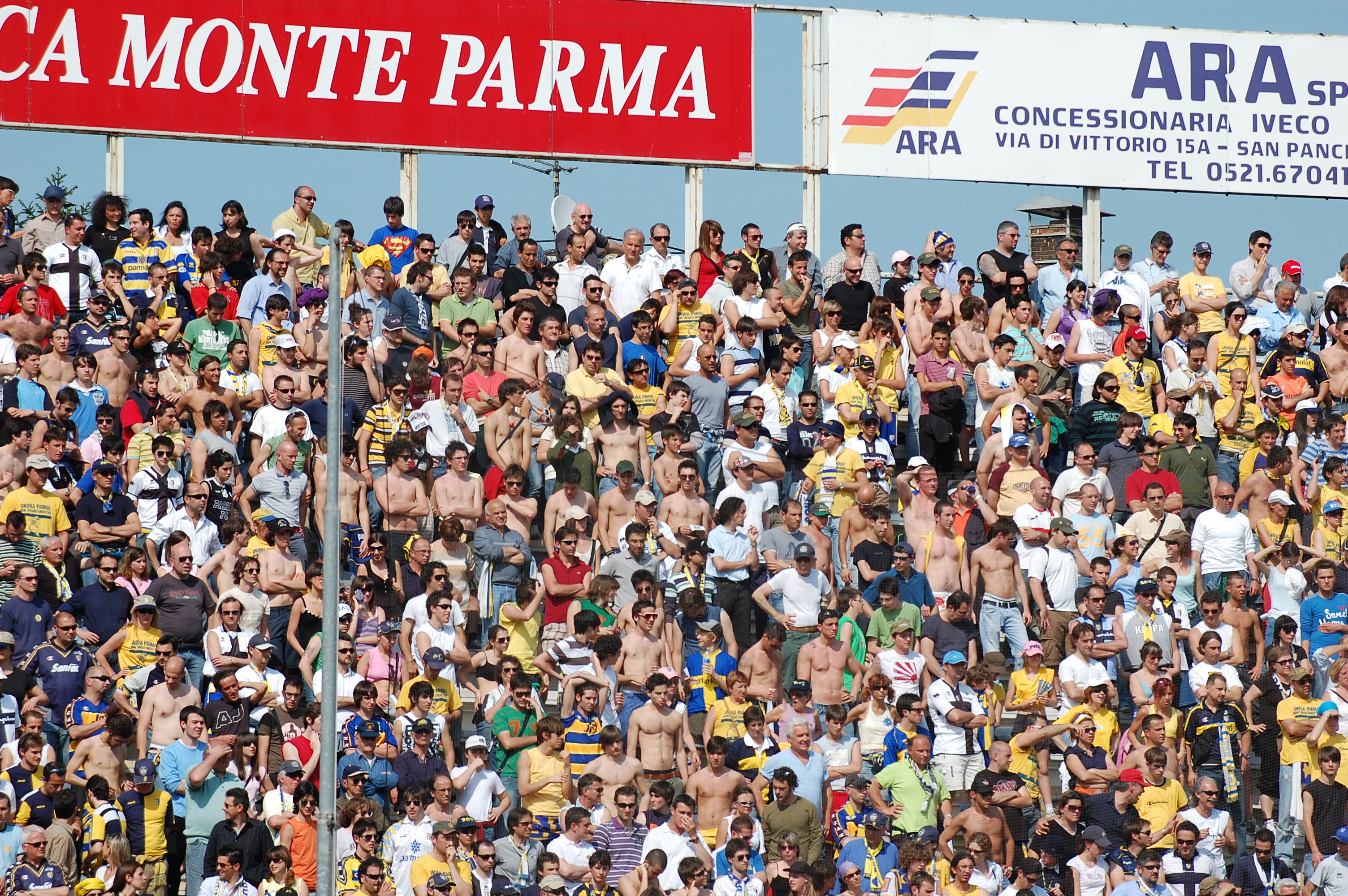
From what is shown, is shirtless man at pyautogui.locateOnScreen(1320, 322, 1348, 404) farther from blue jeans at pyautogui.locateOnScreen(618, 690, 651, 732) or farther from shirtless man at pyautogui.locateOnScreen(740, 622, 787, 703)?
blue jeans at pyautogui.locateOnScreen(618, 690, 651, 732)

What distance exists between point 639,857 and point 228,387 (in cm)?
552

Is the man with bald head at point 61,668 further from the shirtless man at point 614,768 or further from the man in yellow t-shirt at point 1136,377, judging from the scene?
the man in yellow t-shirt at point 1136,377

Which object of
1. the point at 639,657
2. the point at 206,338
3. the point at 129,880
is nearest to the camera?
the point at 129,880

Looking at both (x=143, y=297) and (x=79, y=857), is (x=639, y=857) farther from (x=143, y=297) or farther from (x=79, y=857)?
(x=143, y=297)

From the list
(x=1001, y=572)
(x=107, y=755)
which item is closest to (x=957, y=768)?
(x=1001, y=572)

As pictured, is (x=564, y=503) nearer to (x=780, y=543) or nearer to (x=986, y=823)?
(x=780, y=543)

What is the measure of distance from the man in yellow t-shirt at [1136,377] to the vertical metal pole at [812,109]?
16.5ft

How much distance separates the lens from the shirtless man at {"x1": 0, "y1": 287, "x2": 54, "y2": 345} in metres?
16.6

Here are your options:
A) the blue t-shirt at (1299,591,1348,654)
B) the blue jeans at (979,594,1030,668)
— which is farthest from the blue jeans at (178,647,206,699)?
the blue t-shirt at (1299,591,1348,654)

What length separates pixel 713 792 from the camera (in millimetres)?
14531

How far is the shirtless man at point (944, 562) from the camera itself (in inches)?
647

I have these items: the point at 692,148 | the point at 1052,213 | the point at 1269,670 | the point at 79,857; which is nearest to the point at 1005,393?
the point at 1269,670

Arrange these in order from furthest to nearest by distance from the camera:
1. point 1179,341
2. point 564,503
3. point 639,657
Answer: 1. point 1179,341
2. point 564,503
3. point 639,657

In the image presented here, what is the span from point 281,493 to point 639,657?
321 centimetres
